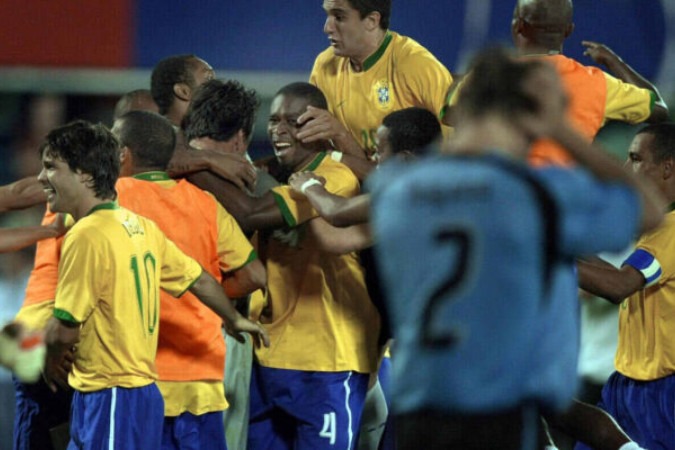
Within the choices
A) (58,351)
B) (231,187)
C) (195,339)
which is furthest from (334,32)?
(58,351)

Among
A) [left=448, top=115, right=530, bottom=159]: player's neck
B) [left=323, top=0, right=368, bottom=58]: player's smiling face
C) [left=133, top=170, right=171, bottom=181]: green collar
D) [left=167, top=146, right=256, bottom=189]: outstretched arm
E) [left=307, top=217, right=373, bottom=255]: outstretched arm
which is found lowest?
[left=307, top=217, right=373, bottom=255]: outstretched arm

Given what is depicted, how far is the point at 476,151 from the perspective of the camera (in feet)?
11.0

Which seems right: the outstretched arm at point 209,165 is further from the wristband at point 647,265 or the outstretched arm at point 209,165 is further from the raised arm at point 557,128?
the raised arm at point 557,128

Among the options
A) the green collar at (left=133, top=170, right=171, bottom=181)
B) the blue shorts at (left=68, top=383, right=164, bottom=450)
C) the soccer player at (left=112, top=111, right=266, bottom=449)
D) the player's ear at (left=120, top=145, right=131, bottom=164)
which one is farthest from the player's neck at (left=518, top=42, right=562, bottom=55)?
the blue shorts at (left=68, top=383, right=164, bottom=450)

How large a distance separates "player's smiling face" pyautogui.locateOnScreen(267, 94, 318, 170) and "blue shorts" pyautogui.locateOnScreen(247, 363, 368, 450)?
0.89 meters

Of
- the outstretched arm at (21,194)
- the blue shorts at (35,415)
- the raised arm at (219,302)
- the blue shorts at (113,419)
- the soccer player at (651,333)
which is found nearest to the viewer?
the blue shorts at (113,419)

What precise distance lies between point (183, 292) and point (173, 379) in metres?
0.44

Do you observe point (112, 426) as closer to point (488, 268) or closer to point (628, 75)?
point (488, 268)

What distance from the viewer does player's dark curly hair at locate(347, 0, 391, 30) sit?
6.10 m

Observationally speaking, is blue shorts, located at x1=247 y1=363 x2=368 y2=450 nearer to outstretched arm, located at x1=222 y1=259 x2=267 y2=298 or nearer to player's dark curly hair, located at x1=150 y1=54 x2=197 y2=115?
outstretched arm, located at x1=222 y1=259 x2=267 y2=298

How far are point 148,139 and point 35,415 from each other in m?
1.41

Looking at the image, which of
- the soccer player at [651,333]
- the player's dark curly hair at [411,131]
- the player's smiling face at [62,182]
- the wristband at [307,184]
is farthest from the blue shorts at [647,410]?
the player's smiling face at [62,182]

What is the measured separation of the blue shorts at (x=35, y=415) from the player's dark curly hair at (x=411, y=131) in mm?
1863

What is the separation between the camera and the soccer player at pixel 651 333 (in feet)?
18.9
